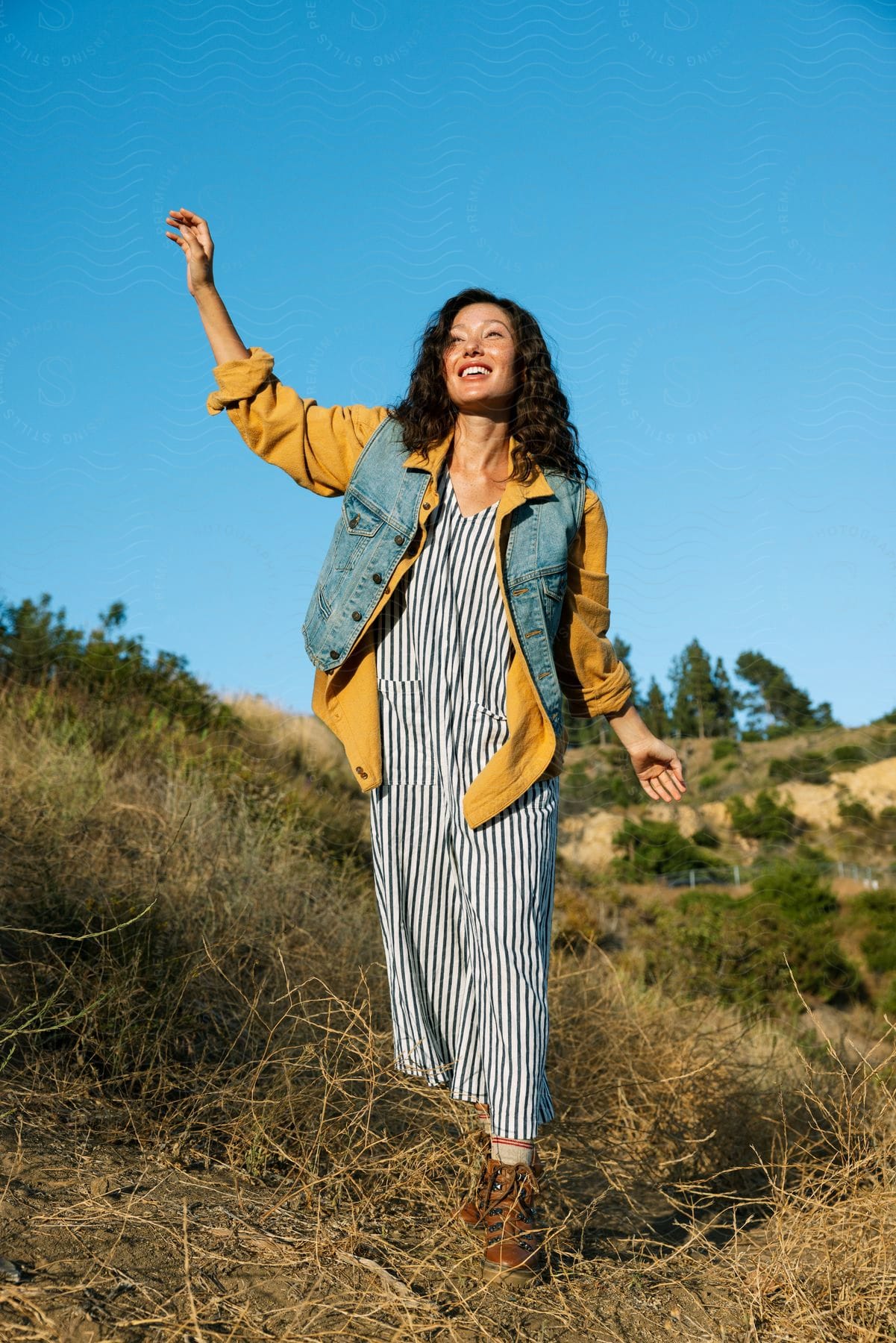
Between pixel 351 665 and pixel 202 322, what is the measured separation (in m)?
0.93

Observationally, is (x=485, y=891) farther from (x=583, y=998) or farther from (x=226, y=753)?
(x=226, y=753)

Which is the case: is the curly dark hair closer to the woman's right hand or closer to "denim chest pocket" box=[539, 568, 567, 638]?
"denim chest pocket" box=[539, 568, 567, 638]

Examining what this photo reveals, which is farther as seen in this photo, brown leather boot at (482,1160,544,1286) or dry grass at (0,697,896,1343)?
brown leather boot at (482,1160,544,1286)

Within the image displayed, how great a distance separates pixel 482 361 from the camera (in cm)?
280

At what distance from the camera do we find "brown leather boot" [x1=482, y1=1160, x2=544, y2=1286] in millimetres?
2434

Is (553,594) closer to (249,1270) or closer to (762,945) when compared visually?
(249,1270)

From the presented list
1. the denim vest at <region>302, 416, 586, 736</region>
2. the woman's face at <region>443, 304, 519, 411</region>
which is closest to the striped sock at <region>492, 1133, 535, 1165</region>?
the denim vest at <region>302, 416, 586, 736</region>

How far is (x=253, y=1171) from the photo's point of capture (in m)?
2.83

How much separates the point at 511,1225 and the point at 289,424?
1934 mm

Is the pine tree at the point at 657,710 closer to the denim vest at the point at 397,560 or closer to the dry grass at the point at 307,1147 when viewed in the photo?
the dry grass at the point at 307,1147

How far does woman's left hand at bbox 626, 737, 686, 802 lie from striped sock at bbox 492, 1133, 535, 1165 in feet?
3.18

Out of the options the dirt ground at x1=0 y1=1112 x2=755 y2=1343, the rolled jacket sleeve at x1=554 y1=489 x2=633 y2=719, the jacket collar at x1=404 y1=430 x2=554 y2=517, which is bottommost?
the dirt ground at x1=0 y1=1112 x2=755 y2=1343

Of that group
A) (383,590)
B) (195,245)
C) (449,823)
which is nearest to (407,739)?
(449,823)

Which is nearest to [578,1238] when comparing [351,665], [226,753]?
[351,665]
